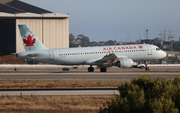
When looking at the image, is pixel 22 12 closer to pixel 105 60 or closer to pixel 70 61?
pixel 70 61

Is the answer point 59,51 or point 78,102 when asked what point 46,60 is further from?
point 78,102

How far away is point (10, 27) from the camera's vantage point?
4124 inches

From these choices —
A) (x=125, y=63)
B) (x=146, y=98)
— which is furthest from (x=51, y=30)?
(x=146, y=98)

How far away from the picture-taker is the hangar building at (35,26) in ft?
318

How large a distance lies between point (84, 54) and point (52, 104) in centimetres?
3387

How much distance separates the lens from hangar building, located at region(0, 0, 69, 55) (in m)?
96.9

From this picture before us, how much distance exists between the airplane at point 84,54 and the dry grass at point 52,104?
2936 cm

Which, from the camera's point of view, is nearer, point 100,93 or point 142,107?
point 142,107

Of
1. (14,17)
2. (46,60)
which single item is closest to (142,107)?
(46,60)

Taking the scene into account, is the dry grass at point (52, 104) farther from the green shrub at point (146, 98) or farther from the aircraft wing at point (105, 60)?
the aircraft wing at point (105, 60)

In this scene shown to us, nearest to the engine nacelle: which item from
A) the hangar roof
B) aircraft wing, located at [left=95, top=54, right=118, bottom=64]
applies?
aircraft wing, located at [left=95, top=54, right=118, bottom=64]

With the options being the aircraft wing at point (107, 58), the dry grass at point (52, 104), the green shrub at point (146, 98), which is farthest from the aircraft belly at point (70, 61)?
the green shrub at point (146, 98)

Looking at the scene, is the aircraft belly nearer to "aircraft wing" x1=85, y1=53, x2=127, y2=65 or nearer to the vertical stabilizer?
"aircraft wing" x1=85, y1=53, x2=127, y2=65

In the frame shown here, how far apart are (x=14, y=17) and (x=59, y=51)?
35.9 metres
